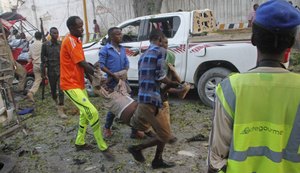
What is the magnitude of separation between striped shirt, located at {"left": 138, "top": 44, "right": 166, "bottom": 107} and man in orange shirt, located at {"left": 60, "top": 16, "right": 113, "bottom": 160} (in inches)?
34.1

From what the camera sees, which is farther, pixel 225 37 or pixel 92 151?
pixel 225 37

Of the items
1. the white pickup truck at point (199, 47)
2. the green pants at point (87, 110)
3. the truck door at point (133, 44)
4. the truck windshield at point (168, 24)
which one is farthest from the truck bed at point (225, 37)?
the green pants at point (87, 110)

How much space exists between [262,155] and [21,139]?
4864 mm

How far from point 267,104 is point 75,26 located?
3341 mm

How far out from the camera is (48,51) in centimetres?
666

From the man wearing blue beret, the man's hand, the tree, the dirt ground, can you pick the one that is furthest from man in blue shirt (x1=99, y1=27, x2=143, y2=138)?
the tree

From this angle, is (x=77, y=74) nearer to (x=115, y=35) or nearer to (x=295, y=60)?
(x=115, y=35)

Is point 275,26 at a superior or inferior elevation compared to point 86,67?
superior

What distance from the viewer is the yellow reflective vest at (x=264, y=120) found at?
1366 mm

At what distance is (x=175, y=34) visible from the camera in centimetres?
675

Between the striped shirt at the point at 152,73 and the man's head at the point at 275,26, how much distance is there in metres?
2.21

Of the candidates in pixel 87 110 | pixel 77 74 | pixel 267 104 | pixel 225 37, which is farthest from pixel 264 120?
pixel 225 37

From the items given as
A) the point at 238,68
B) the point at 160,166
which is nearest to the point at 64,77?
the point at 160,166

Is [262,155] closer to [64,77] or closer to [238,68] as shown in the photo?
[64,77]
